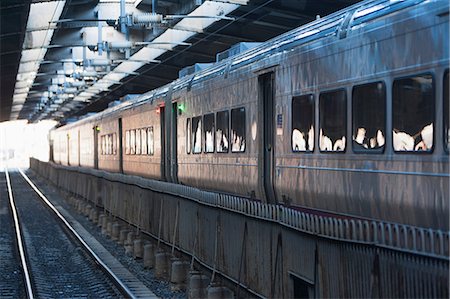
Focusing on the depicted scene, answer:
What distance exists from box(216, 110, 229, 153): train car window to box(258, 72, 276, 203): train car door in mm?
1967

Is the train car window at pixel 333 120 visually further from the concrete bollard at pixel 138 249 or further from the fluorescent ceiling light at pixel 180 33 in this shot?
the fluorescent ceiling light at pixel 180 33

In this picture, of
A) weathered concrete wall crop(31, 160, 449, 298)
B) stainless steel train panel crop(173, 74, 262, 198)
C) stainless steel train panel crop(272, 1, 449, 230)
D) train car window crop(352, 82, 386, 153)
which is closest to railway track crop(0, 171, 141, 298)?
weathered concrete wall crop(31, 160, 449, 298)

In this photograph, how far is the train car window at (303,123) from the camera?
32.9 feet

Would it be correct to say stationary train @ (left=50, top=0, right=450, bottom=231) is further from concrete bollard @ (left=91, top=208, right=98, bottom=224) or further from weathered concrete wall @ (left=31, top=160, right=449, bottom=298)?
concrete bollard @ (left=91, top=208, right=98, bottom=224)

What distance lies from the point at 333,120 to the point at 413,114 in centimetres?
200

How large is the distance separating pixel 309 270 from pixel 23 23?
17.4 m

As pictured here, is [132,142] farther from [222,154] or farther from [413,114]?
[413,114]

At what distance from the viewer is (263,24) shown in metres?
23.0

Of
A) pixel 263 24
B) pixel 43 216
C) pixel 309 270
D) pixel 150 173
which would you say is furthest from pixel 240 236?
pixel 43 216

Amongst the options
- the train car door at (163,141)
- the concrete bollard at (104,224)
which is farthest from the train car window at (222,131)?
the concrete bollard at (104,224)

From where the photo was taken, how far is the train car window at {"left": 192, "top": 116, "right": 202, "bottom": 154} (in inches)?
630

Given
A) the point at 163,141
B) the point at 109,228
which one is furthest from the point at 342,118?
the point at 109,228

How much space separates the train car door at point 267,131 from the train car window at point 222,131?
1.97 meters

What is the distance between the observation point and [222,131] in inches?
561
